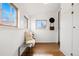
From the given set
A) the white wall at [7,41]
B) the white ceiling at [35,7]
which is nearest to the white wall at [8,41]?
the white wall at [7,41]

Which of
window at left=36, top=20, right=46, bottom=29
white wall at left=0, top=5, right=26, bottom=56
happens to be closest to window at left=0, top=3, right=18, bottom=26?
white wall at left=0, top=5, right=26, bottom=56

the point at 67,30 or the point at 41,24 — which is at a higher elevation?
the point at 41,24

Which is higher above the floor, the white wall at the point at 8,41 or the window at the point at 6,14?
the window at the point at 6,14

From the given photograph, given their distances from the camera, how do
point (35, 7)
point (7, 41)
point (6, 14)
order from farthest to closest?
point (35, 7) < point (6, 14) < point (7, 41)

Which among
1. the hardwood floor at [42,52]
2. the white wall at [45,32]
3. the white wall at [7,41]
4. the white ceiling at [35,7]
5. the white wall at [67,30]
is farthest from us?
the white wall at [45,32]

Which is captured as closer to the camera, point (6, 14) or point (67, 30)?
point (6, 14)

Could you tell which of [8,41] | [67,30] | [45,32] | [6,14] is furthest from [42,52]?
[45,32]

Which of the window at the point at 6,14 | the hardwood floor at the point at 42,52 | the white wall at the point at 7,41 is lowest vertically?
the hardwood floor at the point at 42,52

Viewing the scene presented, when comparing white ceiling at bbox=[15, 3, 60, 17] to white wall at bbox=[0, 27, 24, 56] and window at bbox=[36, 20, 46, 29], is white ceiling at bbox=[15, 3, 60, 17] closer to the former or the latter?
window at bbox=[36, 20, 46, 29]

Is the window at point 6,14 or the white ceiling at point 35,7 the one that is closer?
the window at point 6,14

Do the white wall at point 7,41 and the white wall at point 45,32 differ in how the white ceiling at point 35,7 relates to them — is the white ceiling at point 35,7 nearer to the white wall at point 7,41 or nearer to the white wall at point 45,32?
the white wall at point 45,32

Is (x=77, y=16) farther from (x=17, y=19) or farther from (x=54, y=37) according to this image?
(x=54, y=37)

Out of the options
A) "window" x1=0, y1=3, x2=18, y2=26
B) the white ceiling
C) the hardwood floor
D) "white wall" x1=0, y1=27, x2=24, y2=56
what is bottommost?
the hardwood floor

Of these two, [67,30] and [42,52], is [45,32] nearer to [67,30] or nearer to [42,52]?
[42,52]
